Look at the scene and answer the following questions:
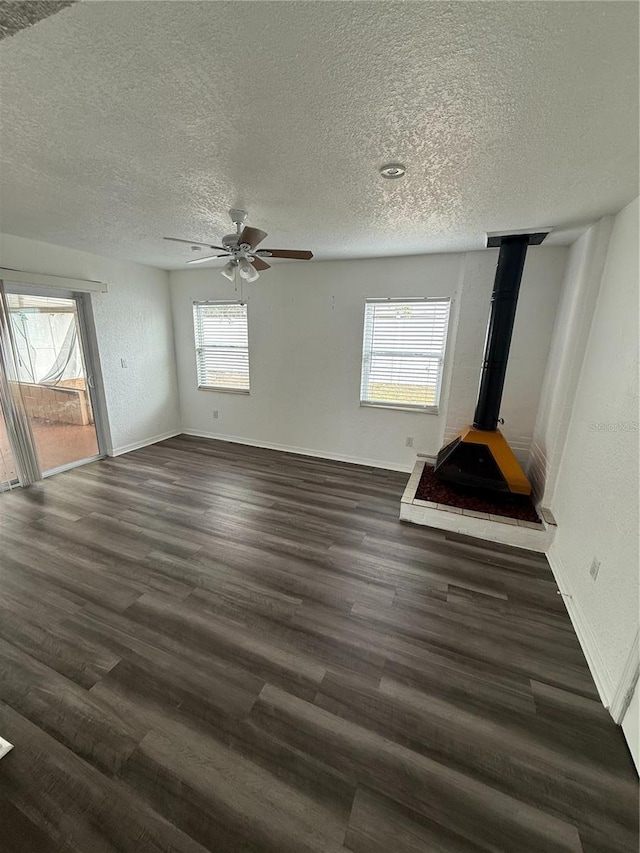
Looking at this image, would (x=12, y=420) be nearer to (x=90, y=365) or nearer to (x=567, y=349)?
→ (x=90, y=365)

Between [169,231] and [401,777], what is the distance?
3905mm

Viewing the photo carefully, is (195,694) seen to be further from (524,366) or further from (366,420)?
(524,366)

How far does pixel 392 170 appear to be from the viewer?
5.61ft

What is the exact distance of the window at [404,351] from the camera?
12.2 feet

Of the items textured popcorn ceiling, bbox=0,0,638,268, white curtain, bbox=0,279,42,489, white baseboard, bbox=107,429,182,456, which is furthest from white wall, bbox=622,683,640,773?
white baseboard, bbox=107,429,182,456

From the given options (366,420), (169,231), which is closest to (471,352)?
(366,420)

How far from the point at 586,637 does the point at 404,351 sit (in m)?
3.00

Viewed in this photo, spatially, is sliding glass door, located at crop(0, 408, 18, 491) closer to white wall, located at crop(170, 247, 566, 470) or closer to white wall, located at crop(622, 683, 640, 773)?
white wall, located at crop(170, 247, 566, 470)

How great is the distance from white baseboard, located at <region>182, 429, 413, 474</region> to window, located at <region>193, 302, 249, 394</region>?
2.59 feet

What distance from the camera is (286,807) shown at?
3.83ft

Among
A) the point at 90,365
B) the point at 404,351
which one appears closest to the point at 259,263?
the point at 404,351

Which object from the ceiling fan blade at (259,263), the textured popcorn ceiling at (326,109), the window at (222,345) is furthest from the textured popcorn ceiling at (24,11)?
the window at (222,345)

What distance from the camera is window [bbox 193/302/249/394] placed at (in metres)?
4.68

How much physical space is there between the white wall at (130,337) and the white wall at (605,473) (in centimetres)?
501
